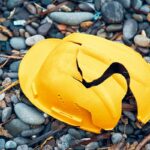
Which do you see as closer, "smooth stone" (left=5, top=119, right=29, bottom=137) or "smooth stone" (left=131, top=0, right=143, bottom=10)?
"smooth stone" (left=5, top=119, right=29, bottom=137)

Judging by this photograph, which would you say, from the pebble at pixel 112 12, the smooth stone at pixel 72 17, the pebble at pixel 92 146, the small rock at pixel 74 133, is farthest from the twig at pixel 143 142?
the smooth stone at pixel 72 17

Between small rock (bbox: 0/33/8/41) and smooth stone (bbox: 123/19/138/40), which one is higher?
smooth stone (bbox: 123/19/138/40)

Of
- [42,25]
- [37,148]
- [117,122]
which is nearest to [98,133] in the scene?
[117,122]

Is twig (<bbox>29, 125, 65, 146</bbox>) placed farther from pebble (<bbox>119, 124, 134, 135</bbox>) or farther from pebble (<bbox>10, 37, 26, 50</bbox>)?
pebble (<bbox>10, 37, 26, 50</bbox>)

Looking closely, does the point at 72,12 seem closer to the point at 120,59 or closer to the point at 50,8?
the point at 50,8

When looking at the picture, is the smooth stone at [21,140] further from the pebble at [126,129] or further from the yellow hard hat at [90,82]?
the pebble at [126,129]

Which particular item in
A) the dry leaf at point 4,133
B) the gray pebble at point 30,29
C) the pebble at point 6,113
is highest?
the gray pebble at point 30,29

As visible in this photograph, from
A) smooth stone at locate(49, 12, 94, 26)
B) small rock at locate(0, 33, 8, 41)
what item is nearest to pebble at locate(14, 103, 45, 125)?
small rock at locate(0, 33, 8, 41)
